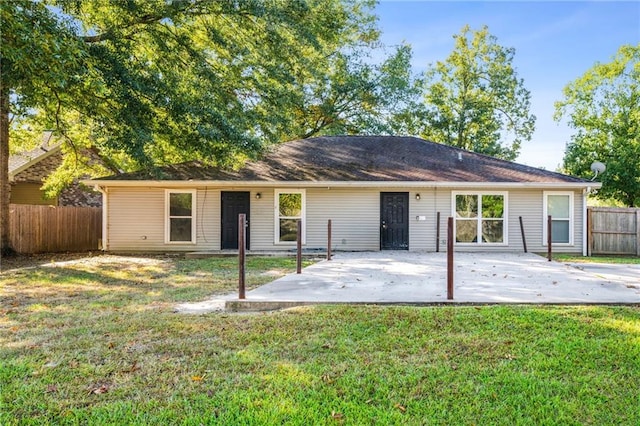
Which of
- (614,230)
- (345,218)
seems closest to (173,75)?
(345,218)

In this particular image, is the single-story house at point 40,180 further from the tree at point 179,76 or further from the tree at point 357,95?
the tree at point 357,95

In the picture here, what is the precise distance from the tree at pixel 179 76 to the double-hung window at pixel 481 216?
6.51 m

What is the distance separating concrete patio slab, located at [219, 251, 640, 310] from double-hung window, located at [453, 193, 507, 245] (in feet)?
13.8

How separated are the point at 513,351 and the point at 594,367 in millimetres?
575

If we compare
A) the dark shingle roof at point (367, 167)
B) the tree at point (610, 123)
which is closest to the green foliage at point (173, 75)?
the dark shingle roof at point (367, 167)

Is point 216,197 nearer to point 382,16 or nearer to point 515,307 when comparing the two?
point 515,307

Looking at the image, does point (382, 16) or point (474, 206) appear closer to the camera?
point (474, 206)

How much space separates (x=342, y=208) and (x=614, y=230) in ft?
29.5

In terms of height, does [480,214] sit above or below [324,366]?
above

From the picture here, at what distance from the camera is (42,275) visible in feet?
27.4

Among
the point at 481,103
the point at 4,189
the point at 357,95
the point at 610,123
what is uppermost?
the point at 481,103

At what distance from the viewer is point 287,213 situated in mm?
13352

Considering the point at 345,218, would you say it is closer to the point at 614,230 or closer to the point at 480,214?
the point at 480,214

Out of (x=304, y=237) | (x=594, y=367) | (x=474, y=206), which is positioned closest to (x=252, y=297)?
(x=594, y=367)
